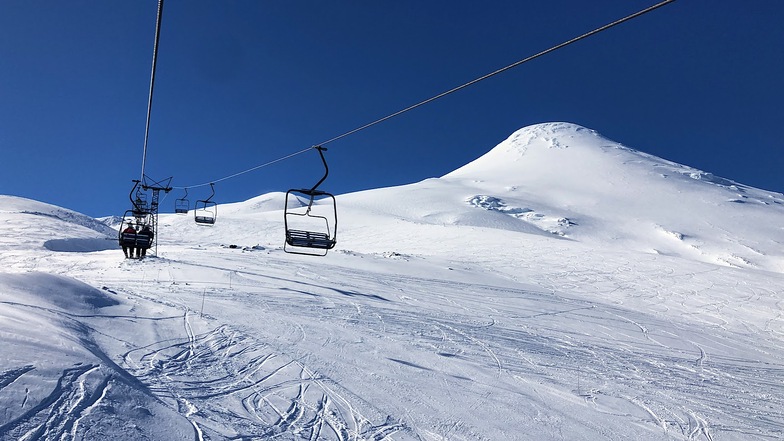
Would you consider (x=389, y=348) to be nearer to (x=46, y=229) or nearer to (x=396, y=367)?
(x=396, y=367)

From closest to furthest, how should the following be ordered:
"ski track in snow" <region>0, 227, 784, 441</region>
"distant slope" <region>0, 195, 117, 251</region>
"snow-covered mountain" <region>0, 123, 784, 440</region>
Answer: "snow-covered mountain" <region>0, 123, 784, 440</region> → "ski track in snow" <region>0, 227, 784, 441</region> → "distant slope" <region>0, 195, 117, 251</region>

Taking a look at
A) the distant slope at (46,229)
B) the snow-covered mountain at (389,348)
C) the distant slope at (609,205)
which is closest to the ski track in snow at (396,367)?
the snow-covered mountain at (389,348)

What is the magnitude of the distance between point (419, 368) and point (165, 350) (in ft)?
17.2

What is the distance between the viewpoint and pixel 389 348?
10594mm

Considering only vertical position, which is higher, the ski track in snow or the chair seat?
the chair seat

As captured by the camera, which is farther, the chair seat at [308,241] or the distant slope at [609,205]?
the distant slope at [609,205]

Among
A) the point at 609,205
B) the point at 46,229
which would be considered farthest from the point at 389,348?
the point at 609,205

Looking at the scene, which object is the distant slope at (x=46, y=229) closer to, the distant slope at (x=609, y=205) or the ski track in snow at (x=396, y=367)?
the ski track in snow at (x=396, y=367)

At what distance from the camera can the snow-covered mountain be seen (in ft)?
19.7

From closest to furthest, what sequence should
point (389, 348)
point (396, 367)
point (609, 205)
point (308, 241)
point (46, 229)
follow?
1. point (396, 367)
2. point (308, 241)
3. point (389, 348)
4. point (46, 229)
5. point (609, 205)

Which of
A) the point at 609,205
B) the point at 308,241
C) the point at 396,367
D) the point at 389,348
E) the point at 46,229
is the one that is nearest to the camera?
the point at 396,367

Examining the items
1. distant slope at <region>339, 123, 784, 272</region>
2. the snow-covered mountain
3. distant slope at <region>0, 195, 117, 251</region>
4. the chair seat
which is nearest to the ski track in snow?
the snow-covered mountain

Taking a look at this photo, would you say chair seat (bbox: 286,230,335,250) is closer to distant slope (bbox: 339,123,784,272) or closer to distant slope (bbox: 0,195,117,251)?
distant slope (bbox: 0,195,117,251)

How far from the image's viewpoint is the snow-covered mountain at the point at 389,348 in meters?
6.01
